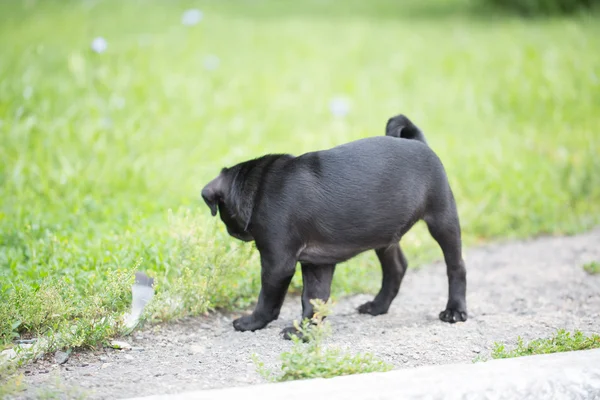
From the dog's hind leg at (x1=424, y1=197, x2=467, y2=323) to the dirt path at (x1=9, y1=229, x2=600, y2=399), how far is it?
0.35 feet

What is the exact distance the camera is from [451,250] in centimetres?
444

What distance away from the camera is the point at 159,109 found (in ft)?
27.2

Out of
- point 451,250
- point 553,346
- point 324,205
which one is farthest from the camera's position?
point 451,250

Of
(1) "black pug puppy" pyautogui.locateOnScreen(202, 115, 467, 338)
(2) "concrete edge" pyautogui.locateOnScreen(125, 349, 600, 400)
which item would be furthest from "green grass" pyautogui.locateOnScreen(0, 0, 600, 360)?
(2) "concrete edge" pyautogui.locateOnScreen(125, 349, 600, 400)

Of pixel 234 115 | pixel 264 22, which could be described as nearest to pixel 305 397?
pixel 234 115

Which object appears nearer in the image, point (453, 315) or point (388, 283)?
point (453, 315)

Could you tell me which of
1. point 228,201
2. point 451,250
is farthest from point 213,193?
point 451,250

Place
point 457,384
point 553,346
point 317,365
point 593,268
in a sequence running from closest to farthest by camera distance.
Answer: point 457,384
point 317,365
point 553,346
point 593,268

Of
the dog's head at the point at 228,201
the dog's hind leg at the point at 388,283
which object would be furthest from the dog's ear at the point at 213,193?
the dog's hind leg at the point at 388,283

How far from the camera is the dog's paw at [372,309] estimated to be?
4.72 meters

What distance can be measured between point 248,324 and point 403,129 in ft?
5.08

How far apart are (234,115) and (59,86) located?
1.99 metres

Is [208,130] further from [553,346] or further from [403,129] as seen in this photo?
[553,346]

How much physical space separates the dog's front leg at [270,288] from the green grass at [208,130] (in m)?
0.33
